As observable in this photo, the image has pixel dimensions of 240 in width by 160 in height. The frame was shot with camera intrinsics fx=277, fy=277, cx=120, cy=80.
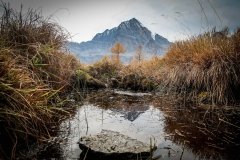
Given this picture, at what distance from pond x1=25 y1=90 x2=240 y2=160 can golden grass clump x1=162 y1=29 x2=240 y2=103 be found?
48 centimetres

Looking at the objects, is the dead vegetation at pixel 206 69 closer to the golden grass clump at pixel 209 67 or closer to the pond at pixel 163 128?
the golden grass clump at pixel 209 67

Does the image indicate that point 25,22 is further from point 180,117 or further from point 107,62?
point 107,62

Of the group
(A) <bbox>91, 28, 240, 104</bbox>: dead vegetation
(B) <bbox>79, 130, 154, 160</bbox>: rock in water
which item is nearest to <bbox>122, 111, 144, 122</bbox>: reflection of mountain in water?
(B) <bbox>79, 130, 154, 160</bbox>: rock in water

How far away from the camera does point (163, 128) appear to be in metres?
3.47

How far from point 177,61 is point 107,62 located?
5.27m

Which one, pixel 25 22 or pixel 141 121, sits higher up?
pixel 25 22

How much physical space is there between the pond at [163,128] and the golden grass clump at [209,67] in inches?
18.9

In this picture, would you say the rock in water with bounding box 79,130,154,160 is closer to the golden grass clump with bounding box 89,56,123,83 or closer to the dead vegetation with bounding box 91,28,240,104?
the dead vegetation with bounding box 91,28,240,104

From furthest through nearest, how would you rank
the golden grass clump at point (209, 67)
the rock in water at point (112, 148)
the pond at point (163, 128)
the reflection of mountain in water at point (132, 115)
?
1. the golden grass clump at point (209, 67)
2. the reflection of mountain in water at point (132, 115)
3. the pond at point (163, 128)
4. the rock in water at point (112, 148)

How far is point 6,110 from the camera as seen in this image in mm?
2297

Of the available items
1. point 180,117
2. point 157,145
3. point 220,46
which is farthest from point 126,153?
point 220,46

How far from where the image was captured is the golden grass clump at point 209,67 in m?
4.74

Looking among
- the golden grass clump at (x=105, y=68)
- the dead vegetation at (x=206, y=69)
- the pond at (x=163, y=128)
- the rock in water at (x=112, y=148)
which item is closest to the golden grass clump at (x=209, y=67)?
the dead vegetation at (x=206, y=69)

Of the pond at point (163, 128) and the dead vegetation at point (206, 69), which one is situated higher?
the dead vegetation at point (206, 69)
